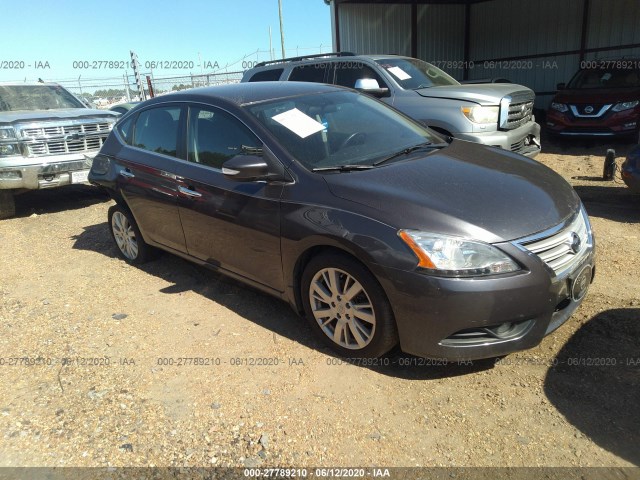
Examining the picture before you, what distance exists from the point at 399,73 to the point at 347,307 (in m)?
5.40

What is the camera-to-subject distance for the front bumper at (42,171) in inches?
267

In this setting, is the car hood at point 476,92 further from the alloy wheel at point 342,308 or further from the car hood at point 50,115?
the car hood at point 50,115

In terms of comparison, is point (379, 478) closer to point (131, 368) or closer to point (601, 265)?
point (131, 368)

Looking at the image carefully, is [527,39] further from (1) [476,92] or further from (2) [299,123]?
(2) [299,123]

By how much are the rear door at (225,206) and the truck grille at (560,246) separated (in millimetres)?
1540

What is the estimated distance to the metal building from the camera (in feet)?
44.6

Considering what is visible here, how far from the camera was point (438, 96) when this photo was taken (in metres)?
6.67

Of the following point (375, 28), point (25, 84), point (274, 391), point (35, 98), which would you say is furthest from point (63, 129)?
point (375, 28)

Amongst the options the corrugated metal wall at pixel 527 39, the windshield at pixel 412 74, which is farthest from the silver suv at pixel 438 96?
the corrugated metal wall at pixel 527 39

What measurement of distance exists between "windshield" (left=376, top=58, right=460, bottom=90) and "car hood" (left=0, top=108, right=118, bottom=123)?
4.61 m

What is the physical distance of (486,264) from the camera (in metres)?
2.51

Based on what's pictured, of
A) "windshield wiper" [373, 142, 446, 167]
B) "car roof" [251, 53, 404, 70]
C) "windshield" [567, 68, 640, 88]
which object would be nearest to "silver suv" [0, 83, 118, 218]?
"car roof" [251, 53, 404, 70]

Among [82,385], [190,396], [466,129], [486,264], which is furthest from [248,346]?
[466,129]

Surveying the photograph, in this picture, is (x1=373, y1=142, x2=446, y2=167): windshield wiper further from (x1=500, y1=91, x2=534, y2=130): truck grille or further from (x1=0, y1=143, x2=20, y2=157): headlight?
(x1=0, y1=143, x2=20, y2=157): headlight
